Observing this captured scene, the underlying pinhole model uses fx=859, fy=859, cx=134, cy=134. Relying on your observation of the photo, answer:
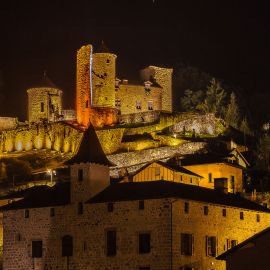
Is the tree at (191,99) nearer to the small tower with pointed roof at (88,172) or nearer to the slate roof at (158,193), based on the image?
the slate roof at (158,193)

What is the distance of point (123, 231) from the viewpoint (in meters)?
58.9

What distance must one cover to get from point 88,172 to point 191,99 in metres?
74.2

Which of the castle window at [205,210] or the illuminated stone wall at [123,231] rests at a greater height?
the castle window at [205,210]

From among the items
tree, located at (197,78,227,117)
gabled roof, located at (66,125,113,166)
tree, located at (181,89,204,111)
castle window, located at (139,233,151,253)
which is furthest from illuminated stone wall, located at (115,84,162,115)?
castle window, located at (139,233,151,253)

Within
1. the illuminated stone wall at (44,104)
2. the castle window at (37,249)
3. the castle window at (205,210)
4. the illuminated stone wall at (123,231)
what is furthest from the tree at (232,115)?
the castle window at (37,249)

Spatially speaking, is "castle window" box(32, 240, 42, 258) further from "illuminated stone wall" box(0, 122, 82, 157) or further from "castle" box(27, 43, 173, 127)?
"castle" box(27, 43, 173, 127)

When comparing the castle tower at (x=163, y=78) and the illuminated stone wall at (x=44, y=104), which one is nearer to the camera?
the castle tower at (x=163, y=78)

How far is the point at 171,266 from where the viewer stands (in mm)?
56250

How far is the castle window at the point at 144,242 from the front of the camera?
57.7 metres

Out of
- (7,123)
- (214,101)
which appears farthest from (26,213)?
(214,101)

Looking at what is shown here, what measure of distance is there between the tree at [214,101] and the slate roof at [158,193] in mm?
59291

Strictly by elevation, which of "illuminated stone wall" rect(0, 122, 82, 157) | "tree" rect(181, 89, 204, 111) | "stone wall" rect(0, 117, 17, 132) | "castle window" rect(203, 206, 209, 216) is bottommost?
"castle window" rect(203, 206, 209, 216)

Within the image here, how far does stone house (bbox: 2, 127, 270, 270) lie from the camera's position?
189 ft

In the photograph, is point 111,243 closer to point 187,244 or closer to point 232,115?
point 187,244
